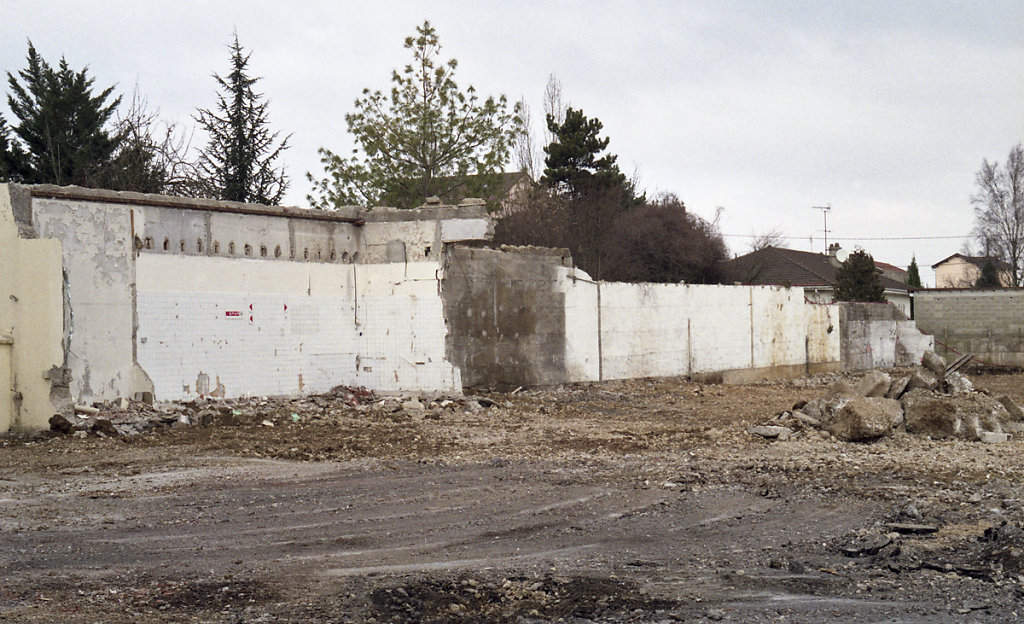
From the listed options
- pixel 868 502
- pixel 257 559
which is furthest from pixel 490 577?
pixel 868 502

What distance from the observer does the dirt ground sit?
5.48 metres

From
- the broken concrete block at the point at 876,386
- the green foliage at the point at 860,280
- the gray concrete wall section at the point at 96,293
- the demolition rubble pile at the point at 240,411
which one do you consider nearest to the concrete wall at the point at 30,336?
the gray concrete wall section at the point at 96,293

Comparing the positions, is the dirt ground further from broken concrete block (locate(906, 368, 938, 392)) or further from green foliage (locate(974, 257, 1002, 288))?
green foliage (locate(974, 257, 1002, 288))

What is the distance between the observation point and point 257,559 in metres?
6.55

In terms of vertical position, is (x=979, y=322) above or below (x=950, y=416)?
above

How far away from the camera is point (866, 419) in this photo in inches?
484

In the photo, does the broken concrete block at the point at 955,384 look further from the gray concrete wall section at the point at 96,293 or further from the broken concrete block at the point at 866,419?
the gray concrete wall section at the point at 96,293

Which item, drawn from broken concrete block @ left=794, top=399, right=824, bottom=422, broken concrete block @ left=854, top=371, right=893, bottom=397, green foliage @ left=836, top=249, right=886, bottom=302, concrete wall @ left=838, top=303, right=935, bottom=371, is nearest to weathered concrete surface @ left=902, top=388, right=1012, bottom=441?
broken concrete block @ left=854, top=371, right=893, bottom=397

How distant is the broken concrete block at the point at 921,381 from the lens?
13984 millimetres

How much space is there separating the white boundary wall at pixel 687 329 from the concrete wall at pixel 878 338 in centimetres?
62

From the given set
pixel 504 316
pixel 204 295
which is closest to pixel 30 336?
pixel 204 295

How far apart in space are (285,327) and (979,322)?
87.9 ft

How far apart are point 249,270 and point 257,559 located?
1000 cm

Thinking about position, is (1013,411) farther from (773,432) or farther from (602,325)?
(602,325)
